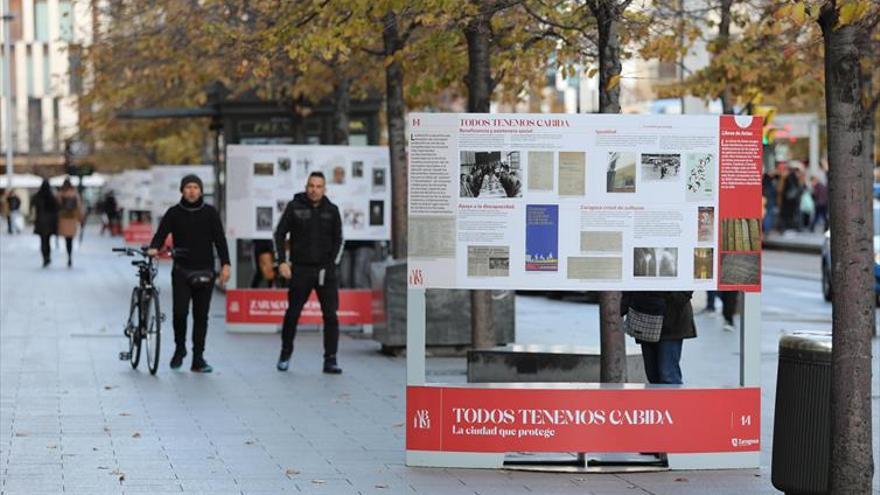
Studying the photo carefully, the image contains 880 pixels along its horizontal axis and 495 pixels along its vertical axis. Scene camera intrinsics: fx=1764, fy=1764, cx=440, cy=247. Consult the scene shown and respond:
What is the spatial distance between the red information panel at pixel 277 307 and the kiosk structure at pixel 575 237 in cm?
977

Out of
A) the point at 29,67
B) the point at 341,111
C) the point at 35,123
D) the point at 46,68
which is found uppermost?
the point at 29,67

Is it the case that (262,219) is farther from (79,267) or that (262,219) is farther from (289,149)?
(79,267)

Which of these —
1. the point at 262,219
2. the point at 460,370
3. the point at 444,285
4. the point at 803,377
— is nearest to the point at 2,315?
the point at 262,219

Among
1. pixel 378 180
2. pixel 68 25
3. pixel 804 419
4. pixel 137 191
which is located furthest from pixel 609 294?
pixel 137 191

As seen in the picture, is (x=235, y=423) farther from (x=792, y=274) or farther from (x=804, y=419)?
(x=792, y=274)

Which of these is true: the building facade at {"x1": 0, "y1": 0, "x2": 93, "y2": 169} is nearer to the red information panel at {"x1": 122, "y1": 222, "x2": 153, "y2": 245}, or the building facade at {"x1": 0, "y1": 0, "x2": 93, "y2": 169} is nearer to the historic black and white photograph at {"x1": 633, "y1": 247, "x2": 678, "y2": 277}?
the red information panel at {"x1": 122, "y1": 222, "x2": 153, "y2": 245}

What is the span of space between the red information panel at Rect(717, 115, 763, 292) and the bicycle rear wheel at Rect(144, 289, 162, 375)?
256 inches

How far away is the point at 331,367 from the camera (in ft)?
51.2

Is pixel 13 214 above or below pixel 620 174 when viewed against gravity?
below

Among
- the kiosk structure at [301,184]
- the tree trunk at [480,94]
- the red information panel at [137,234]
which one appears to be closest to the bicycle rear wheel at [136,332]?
the tree trunk at [480,94]

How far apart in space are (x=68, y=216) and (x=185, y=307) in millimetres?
22554

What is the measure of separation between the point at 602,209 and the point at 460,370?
19.6 ft

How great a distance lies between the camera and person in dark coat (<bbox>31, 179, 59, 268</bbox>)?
119ft

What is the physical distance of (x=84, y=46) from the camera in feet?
102
